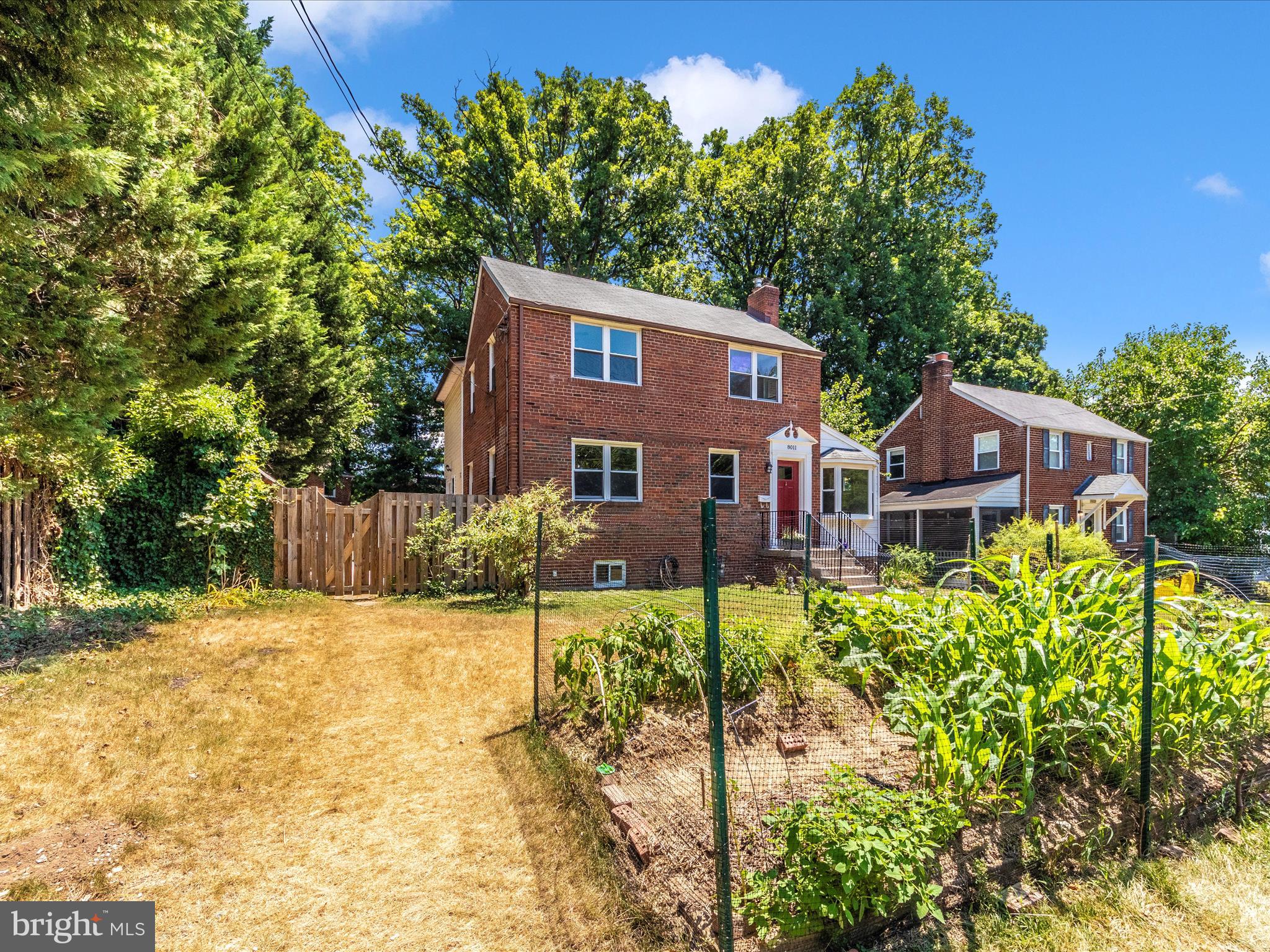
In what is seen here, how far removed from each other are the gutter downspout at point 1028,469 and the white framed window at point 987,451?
91 centimetres

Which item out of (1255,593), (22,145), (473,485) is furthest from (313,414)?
(1255,593)

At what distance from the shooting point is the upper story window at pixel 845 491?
16719 mm

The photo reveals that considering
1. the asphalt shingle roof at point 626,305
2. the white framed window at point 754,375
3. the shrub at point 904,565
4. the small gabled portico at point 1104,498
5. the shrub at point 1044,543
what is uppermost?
the asphalt shingle roof at point 626,305

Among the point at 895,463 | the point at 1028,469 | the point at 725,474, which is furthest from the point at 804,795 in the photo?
the point at 895,463

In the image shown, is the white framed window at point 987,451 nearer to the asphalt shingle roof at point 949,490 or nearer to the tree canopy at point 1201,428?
the asphalt shingle roof at point 949,490

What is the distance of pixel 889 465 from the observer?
25.9 metres

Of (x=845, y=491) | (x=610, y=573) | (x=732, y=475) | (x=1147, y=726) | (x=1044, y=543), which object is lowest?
(x=610, y=573)

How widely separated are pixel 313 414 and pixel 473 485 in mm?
5171

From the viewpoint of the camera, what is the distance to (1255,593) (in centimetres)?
915

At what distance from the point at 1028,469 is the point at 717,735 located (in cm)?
2323

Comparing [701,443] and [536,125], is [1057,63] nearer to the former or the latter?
[701,443]

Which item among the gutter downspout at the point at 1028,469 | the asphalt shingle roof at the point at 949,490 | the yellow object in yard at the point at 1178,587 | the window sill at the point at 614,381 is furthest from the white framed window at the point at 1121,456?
the window sill at the point at 614,381

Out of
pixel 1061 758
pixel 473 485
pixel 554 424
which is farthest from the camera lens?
pixel 473 485

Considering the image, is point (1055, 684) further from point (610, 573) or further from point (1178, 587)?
point (610, 573)
